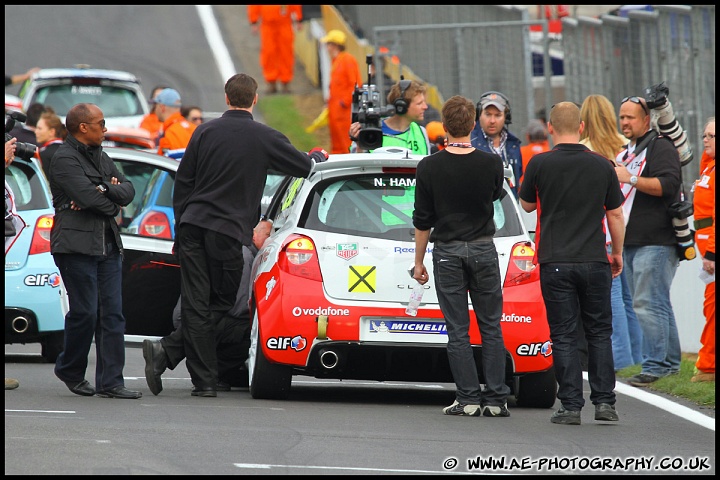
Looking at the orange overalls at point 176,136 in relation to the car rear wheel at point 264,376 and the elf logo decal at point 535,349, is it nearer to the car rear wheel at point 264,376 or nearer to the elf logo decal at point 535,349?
the car rear wheel at point 264,376

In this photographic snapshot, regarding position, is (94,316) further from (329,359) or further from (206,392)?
(329,359)

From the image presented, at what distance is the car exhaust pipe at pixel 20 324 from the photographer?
11586 millimetres

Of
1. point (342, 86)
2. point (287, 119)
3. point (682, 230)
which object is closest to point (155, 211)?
point (682, 230)

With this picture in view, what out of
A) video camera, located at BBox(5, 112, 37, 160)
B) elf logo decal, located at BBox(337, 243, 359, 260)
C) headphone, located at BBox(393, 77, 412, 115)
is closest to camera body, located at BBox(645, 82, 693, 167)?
headphone, located at BBox(393, 77, 412, 115)

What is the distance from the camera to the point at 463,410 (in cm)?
916

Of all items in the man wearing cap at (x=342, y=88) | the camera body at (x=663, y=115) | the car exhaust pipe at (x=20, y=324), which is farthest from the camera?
the man wearing cap at (x=342, y=88)

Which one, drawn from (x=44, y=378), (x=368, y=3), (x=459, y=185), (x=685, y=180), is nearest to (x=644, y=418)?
(x=459, y=185)

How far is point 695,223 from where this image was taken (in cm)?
1116

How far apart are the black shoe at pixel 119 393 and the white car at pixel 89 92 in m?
13.4

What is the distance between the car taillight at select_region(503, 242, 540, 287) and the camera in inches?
376

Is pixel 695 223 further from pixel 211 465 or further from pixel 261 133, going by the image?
pixel 211 465

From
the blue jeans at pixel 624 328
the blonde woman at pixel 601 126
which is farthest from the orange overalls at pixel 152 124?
the blonde woman at pixel 601 126

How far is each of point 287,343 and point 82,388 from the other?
4.94ft

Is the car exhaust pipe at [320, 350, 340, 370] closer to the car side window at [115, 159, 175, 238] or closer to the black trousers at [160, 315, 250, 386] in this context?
the black trousers at [160, 315, 250, 386]
